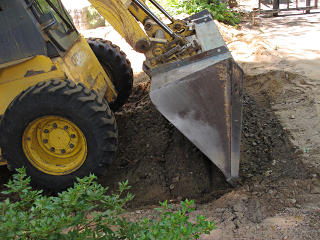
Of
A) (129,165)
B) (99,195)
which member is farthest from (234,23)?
(99,195)

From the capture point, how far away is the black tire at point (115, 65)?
509 cm

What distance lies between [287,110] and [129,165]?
2221 mm

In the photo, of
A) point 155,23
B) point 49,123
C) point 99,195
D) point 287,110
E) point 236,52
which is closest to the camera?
point 99,195

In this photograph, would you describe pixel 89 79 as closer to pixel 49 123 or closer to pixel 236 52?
pixel 49 123

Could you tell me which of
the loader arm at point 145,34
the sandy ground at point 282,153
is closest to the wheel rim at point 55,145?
the sandy ground at point 282,153

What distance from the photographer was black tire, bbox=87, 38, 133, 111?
509 cm

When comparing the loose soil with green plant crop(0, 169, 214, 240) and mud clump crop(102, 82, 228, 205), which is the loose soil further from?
green plant crop(0, 169, 214, 240)

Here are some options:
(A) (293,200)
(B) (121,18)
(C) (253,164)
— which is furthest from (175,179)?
(B) (121,18)

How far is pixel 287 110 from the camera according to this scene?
499 cm

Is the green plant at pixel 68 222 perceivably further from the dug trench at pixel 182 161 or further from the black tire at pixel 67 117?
→ the dug trench at pixel 182 161

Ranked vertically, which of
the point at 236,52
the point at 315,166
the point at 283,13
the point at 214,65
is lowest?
the point at 283,13

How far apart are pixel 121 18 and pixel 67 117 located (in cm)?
120

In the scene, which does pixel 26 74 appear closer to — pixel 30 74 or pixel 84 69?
pixel 30 74

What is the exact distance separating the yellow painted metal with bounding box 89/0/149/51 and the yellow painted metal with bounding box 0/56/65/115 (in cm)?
77
